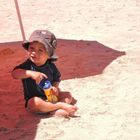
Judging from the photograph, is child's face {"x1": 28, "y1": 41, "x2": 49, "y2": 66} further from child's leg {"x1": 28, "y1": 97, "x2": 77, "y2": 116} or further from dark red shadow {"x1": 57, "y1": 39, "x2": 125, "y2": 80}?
dark red shadow {"x1": 57, "y1": 39, "x2": 125, "y2": 80}

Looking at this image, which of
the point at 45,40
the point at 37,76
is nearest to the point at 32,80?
the point at 37,76

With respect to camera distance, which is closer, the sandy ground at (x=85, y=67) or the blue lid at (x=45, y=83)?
the sandy ground at (x=85, y=67)

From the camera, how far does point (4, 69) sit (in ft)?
18.9

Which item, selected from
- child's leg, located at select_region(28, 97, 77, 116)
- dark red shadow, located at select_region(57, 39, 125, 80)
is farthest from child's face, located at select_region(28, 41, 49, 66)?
dark red shadow, located at select_region(57, 39, 125, 80)

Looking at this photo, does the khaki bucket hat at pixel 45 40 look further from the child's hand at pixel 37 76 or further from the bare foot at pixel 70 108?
the bare foot at pixel 70 108

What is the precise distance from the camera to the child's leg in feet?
13.8

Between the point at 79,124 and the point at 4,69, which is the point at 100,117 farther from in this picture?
the point at 4,69

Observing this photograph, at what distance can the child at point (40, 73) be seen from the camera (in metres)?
4.15

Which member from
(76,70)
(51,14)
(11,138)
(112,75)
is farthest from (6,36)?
(11,138)

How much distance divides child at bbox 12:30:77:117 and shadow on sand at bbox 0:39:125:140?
5.2 inches

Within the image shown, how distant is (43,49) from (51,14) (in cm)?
481

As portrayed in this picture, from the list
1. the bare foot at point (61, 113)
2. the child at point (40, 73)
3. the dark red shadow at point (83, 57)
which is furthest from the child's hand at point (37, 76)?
the dark red shadow at point (83, 57)

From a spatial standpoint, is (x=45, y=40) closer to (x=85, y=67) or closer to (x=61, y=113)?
(x=61, y=113)

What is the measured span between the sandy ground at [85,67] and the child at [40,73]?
100 mm
